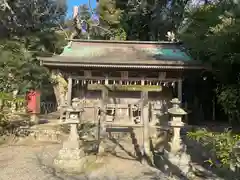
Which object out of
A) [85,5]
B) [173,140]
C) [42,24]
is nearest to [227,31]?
[173,140]

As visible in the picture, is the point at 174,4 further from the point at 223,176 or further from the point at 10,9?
the point at 223,176

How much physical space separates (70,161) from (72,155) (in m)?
0.17

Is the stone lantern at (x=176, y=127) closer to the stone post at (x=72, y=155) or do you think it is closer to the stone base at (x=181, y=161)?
the stone base at (x=181, y=161)

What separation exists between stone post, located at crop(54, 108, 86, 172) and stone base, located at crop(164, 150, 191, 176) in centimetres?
239

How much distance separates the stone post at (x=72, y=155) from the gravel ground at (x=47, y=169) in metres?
0.31

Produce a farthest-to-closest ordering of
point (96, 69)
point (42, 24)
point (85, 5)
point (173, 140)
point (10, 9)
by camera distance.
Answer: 1. point (85, 5)
2. point (42, 24)
3. point (10, 9)
4. point (96, 69)
5. point (173, 140)

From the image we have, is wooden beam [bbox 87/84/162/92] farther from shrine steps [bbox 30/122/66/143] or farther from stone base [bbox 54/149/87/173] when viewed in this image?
stone base [bbox 54/149/87/173]

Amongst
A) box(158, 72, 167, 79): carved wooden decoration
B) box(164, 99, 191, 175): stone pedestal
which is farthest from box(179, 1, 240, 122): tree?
box(164, 99, 191, 175): stone pedestal

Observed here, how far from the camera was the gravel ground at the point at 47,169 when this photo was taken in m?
6.16

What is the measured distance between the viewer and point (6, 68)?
1716 cm

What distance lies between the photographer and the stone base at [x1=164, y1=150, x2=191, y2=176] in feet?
20.0

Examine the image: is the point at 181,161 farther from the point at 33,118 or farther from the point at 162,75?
the point at 33,118

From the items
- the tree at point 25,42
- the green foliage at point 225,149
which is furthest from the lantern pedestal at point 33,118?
the green foliage at point 225,149

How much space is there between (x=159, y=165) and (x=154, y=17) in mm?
19228
